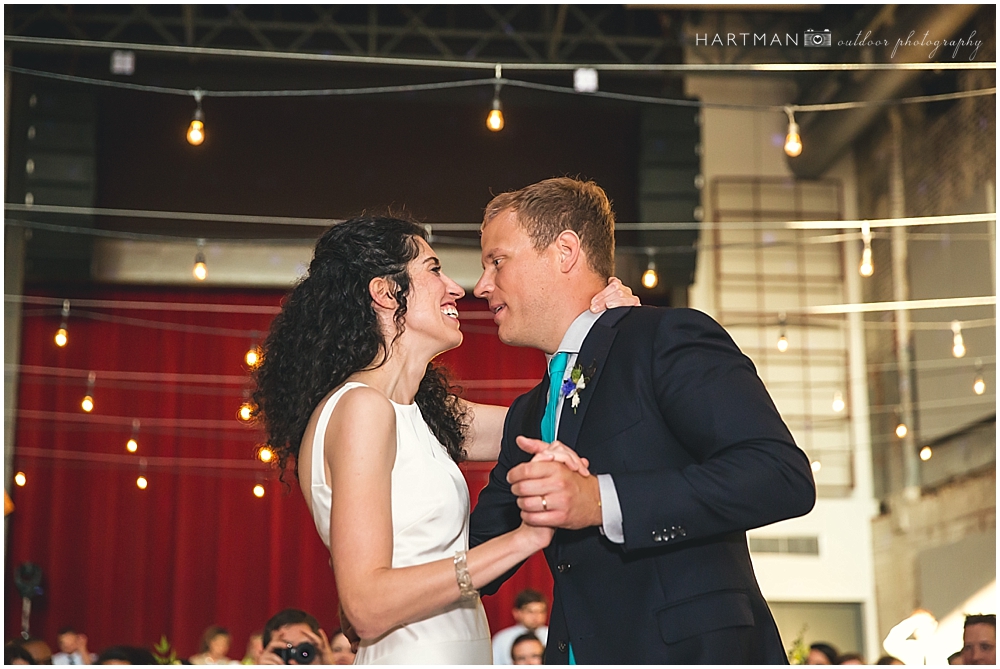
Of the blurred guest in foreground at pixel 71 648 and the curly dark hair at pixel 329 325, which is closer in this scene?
the curly dark hair at pixel 329 325

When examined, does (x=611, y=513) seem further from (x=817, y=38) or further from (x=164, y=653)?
(x=164, y=653)

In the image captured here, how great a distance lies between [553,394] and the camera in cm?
224

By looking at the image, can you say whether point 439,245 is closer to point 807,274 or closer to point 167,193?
point 167,193

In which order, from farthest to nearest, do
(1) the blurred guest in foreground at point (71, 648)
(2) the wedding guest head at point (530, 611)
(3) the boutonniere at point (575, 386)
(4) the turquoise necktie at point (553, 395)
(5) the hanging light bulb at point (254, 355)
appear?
(1) the blurred guest in foreground at point (71, 648)
(2) the wedding guest head at point (530, 611)
(5) the hanging light bulb at point (254, 355)
(4) the turquoise necktie at point (553, 395)
(3) the boutonniere at point (575, 386)

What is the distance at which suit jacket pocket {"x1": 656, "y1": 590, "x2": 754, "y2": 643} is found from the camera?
1862 millimetres

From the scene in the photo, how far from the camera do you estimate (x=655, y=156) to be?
10.4 m

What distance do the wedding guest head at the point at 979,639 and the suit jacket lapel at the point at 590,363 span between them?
151 inches

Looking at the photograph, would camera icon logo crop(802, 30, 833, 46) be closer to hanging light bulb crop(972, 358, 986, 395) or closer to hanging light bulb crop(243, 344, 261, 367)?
hanging light bulb crop(972, 358, 986, 395)

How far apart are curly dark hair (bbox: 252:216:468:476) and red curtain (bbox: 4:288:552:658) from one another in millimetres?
9302

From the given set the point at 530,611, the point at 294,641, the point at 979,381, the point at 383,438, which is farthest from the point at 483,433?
the point at 979,381

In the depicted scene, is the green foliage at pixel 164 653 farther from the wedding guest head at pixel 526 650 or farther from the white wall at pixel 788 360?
the white wall at pixel 788 360

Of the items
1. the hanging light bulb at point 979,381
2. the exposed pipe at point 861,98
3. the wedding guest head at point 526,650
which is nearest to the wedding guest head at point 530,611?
the wedding guest head at point 526,650

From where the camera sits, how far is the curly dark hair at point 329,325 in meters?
2.41

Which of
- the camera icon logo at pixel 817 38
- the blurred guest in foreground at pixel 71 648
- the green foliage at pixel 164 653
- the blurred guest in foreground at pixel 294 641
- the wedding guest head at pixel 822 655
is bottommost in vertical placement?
the green foliage at pixel 164 653
